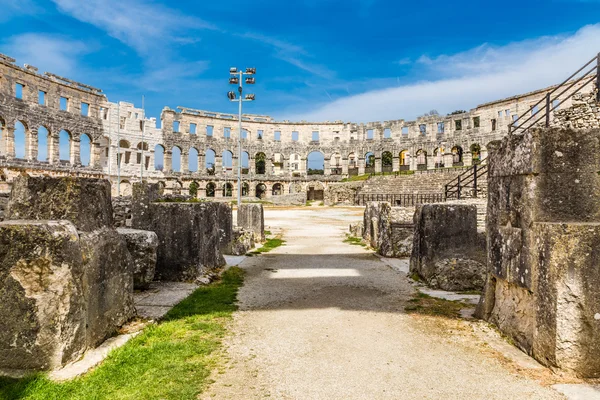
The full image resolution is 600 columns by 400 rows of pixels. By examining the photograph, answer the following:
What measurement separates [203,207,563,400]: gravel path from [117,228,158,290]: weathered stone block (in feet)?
4.52

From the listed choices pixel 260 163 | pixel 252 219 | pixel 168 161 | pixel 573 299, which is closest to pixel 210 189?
pixel 168 161

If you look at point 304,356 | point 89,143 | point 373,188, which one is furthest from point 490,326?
point 89,143

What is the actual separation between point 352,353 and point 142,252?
10.5ft

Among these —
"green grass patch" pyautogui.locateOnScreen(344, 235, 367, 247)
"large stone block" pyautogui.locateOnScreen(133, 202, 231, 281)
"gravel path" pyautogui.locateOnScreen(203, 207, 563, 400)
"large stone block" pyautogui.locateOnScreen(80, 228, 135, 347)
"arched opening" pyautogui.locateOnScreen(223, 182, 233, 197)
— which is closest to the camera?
"gravel path" pyautogui.locateOnScreen(203, 207, 563, 400)

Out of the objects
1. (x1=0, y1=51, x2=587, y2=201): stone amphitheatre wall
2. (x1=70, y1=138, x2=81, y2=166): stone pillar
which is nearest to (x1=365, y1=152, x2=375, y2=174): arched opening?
(x1=0, y1=51, x2=587, y2=201): stone amphitheatre wall

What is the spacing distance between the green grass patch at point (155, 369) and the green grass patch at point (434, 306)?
2.38 meters

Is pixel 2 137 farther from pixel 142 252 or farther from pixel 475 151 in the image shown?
pixel 475 151

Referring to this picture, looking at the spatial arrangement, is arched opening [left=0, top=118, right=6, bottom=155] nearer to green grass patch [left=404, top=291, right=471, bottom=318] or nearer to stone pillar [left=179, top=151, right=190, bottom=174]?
stone pillar [left=179, top=151, right=190, bottom=174]

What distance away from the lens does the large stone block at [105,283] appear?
10.7 ft

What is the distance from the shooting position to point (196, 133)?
4991 cm

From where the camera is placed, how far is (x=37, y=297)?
2900mm

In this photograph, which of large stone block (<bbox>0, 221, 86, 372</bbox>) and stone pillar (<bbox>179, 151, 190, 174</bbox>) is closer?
large stone block (<bbox>0, 221, 86, 372</bbox>)

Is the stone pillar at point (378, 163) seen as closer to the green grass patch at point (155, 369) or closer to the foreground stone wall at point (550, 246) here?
the foreground stone wall at point (550, 246)

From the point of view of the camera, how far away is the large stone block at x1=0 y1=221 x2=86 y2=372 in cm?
285
